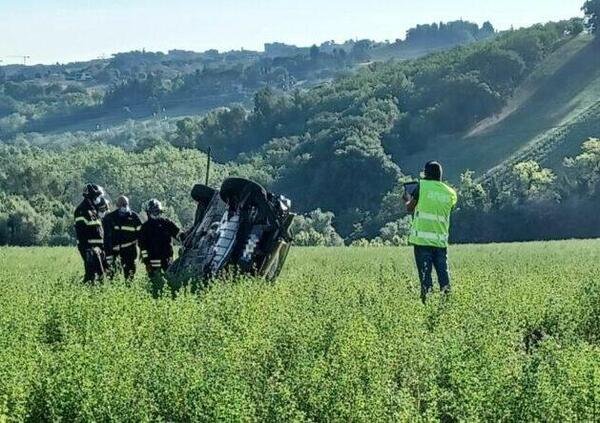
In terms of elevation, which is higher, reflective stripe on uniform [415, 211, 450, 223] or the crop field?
reflective stripe on uniform [415, 211, 450, 223]

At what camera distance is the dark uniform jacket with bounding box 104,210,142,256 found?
703 inches

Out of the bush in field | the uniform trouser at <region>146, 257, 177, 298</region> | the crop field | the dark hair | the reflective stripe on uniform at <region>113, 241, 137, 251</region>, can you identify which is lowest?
the bush in field

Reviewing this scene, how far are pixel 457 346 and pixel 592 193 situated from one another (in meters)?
76.8

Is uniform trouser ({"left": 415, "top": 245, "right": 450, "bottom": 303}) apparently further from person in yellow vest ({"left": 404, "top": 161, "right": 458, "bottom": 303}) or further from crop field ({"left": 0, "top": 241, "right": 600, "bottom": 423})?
crop field ({"left": 0, "top": 241, "right": 600, "bottom": 423})

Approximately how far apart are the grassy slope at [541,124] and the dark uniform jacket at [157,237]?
88.7 m

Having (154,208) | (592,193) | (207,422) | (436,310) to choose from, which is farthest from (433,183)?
(592,193)

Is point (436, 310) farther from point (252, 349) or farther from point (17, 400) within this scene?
point (17, 400)

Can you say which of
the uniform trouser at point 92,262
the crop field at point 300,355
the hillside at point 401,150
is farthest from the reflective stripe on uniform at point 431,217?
the hillside at point 401,150

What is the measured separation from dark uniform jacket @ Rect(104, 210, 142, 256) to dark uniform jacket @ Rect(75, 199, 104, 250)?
1.32ft

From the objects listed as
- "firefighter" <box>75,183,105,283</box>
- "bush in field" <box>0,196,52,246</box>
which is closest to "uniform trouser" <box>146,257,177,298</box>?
"firefighter" <box>75,183,105,283</box>

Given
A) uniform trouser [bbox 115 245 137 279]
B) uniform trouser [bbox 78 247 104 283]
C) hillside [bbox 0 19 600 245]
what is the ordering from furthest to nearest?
hillside [bbox 0 19 600 245] < uniform trouser [bbox 115 245 137 279] < uniform trouser [bbox 78 247 104 283]

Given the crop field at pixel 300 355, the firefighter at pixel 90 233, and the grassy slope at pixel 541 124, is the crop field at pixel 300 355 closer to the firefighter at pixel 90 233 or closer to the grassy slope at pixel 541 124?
the firefighter at pixel 90 233

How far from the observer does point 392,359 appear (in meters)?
9.16

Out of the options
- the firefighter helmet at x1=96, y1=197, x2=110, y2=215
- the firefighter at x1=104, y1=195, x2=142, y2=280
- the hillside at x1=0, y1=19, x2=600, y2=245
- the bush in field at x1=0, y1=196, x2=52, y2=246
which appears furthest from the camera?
the hillside at x1=0, y1=19, x2=600, y2=245
